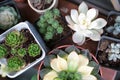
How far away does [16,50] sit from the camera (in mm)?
932

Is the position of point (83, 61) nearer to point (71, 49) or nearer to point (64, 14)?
point (71, 49)

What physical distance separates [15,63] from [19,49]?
0.05 m

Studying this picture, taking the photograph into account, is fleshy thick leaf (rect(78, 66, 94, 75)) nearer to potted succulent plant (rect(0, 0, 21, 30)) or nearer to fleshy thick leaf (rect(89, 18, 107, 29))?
fleshy thick leaf (rect(89, 18, 107, 29))

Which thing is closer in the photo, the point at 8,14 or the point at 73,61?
the point at 73,61

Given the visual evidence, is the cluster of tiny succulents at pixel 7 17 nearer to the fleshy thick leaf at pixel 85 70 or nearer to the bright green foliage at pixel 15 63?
the bright green foliage at pixel 15 63

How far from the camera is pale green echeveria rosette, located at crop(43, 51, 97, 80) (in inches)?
33.3

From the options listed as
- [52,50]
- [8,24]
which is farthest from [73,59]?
[8,24]

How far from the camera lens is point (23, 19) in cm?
104

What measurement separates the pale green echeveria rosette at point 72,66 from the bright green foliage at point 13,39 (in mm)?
114

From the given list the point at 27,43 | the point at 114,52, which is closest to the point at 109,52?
the point at 114,52

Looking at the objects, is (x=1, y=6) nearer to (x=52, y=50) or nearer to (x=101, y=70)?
(x=52, y=50)

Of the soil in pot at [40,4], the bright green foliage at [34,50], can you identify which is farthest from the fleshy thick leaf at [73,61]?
the soil in pot at [40,4]

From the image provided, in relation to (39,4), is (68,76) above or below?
below

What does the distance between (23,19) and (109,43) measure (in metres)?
0.28
